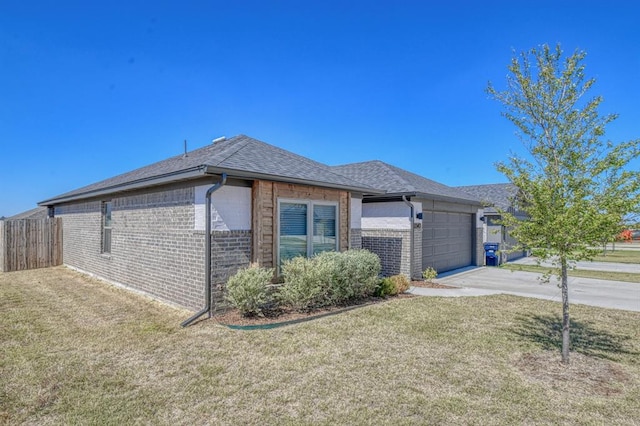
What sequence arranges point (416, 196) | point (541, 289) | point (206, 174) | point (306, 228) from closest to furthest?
point (206, 174), point (306, 228), point (541, 289), point (416, 196)

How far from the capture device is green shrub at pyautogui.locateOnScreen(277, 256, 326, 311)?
7023 mm

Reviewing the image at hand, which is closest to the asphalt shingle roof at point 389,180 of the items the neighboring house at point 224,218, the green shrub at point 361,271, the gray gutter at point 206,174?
the gray gutter at point 206,174

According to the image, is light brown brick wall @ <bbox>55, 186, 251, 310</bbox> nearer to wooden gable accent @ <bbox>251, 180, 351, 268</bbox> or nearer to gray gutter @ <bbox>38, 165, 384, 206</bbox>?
wooden gable accent @ <bbox>251, 180, 351, 268</bbox>

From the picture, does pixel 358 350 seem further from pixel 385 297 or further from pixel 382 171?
pixel 382 171

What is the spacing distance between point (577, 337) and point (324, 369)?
15.1 ft

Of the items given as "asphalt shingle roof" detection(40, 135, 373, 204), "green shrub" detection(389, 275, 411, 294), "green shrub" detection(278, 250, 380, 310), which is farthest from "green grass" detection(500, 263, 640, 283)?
"asphalt shingle roof" detection(40, 135, 373, 204)

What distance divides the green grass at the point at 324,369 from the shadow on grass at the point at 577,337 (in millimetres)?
34

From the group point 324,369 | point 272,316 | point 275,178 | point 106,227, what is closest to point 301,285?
point 272,316

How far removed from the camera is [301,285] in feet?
23.0

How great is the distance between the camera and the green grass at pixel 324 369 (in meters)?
3.29

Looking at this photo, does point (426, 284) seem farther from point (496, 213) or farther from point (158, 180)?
point (496, 213)

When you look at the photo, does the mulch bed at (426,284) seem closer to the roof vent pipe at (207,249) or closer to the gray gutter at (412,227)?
the gray gutter at (412,227)

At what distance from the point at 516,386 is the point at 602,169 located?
3.03m

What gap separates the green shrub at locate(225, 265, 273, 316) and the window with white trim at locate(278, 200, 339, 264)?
1.20m
